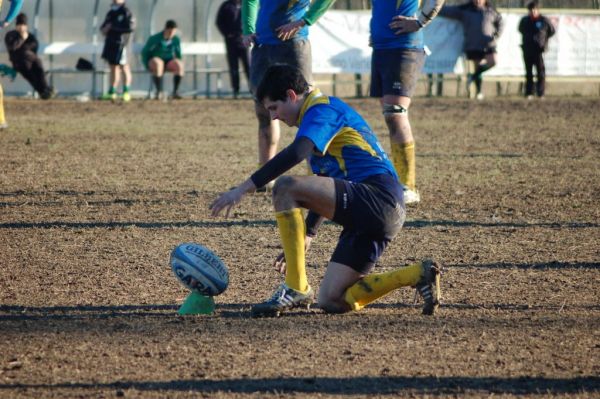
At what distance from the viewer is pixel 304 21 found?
886cm

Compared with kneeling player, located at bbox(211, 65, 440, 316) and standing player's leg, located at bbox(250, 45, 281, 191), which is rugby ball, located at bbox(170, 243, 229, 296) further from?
standing player's leg, located at bbox(250, 45, 281, 191)

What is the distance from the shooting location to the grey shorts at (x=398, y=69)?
29.5 feet

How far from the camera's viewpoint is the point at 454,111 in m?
20.0

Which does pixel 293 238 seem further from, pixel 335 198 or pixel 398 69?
pixel 398 69

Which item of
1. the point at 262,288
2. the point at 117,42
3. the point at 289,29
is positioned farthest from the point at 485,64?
the point at 262,288

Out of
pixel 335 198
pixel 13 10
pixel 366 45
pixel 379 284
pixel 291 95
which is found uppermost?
pixel 13 10

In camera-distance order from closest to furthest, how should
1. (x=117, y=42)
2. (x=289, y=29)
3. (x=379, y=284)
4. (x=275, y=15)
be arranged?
1. (x=379, y=284)
2. (x=289, y=29)
3. (x=275, y=15)
4. (x=117, y=42)

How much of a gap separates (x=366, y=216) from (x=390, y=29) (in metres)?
3.87

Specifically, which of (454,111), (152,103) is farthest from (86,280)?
(152,103)

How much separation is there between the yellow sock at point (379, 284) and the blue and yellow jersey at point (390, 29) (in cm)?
392

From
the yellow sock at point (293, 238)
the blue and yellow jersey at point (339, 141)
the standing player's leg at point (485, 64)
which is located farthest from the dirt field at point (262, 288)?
the standing player's leg at point (485, 64)

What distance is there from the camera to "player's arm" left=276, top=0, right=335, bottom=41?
8.84 m

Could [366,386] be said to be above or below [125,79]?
Answer: below

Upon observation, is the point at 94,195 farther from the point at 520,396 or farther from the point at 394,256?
the point at 520,396
